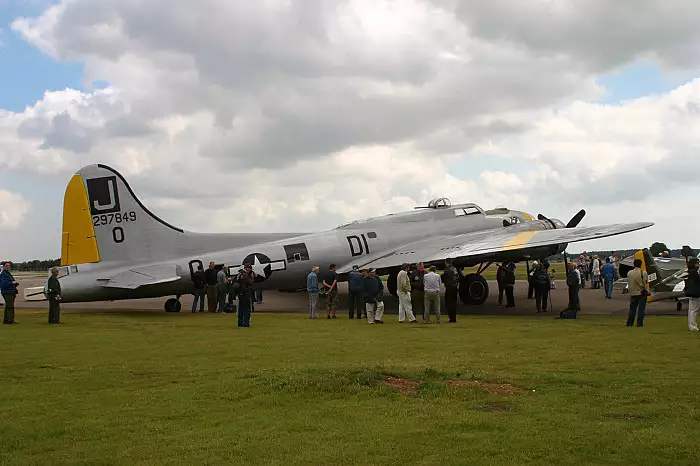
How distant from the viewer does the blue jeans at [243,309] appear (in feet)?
57.2

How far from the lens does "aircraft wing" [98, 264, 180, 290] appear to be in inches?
817

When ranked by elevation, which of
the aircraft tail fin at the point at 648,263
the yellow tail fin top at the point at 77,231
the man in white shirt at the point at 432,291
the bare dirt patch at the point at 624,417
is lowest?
the bare dirt patch at the point at 624,417

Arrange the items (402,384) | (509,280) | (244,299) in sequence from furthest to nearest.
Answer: (509,280), (244,299), (402,384)

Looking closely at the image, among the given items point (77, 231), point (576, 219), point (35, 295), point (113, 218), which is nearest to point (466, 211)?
point (576, 219)

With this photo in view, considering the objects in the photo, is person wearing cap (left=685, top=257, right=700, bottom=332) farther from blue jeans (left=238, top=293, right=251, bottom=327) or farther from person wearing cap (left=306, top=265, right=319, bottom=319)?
blue jeans (left=238, top=293, right=251, bottom=327)

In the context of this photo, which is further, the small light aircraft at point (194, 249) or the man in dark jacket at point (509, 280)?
the man in dark jacket at point (509, 280)

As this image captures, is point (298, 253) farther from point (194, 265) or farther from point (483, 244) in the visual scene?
point (483, 244)

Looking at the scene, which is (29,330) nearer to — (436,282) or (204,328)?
(204,328)

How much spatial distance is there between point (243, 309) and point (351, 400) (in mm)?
9750

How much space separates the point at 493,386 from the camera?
8.88 metres

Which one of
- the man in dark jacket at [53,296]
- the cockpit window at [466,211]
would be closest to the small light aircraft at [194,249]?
the cockpit window at [466,211]

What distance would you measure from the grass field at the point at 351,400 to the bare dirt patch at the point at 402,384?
0.19 ft

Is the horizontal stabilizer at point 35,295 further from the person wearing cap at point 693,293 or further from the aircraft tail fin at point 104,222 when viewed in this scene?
the person wearing cap at point 693,293

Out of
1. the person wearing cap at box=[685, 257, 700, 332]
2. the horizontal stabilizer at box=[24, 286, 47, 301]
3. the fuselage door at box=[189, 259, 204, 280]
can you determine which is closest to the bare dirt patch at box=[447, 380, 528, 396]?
the person wearing cap at box=[685, 257, 700, 332]
